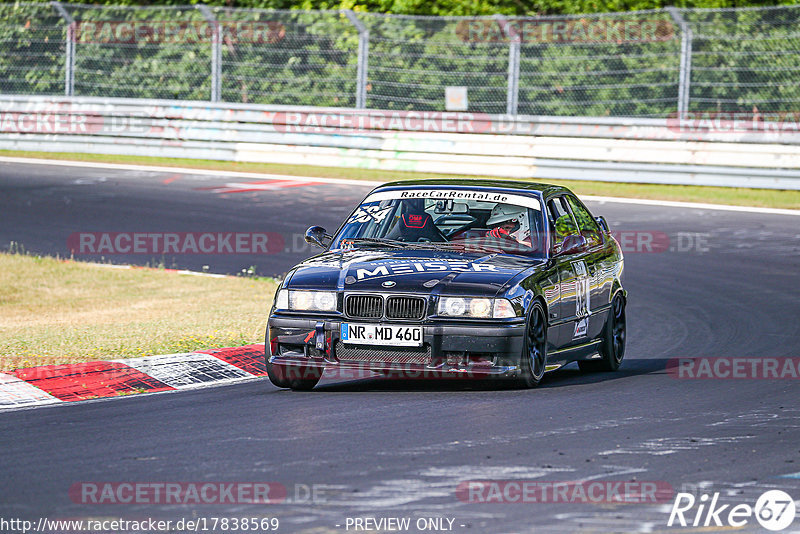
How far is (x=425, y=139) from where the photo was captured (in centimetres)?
2356

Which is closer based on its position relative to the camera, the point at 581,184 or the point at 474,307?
the point at 474,307

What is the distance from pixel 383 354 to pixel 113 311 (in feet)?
17.6

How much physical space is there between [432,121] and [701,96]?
4754mm

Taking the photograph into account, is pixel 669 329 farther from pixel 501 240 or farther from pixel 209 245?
pixel 209 245

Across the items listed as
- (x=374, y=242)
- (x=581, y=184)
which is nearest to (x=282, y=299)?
(x=374, y=242)

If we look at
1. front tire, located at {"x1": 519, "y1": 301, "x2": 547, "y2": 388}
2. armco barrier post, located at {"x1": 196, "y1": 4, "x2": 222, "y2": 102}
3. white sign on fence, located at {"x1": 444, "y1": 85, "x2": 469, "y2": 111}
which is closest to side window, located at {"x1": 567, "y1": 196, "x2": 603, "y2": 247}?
front tire, located at {"x1": 519, "y1": 301, "x2": 547, "y2": 388}

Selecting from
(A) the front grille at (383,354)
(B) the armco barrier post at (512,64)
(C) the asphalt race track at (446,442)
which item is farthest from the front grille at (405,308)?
(B) the armco barrier post at (512,64)

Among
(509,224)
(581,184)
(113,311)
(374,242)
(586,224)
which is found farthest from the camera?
(581,184)

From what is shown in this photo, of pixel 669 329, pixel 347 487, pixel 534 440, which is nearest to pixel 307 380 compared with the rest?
pixel 534 440

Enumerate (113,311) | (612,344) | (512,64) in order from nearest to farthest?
(612,344) < (113,311) < (512,64)

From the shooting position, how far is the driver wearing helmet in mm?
9328

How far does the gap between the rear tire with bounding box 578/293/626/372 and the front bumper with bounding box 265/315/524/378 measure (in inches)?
80.6

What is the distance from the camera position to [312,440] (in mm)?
6805

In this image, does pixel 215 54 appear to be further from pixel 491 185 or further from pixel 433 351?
pixel 433 351
